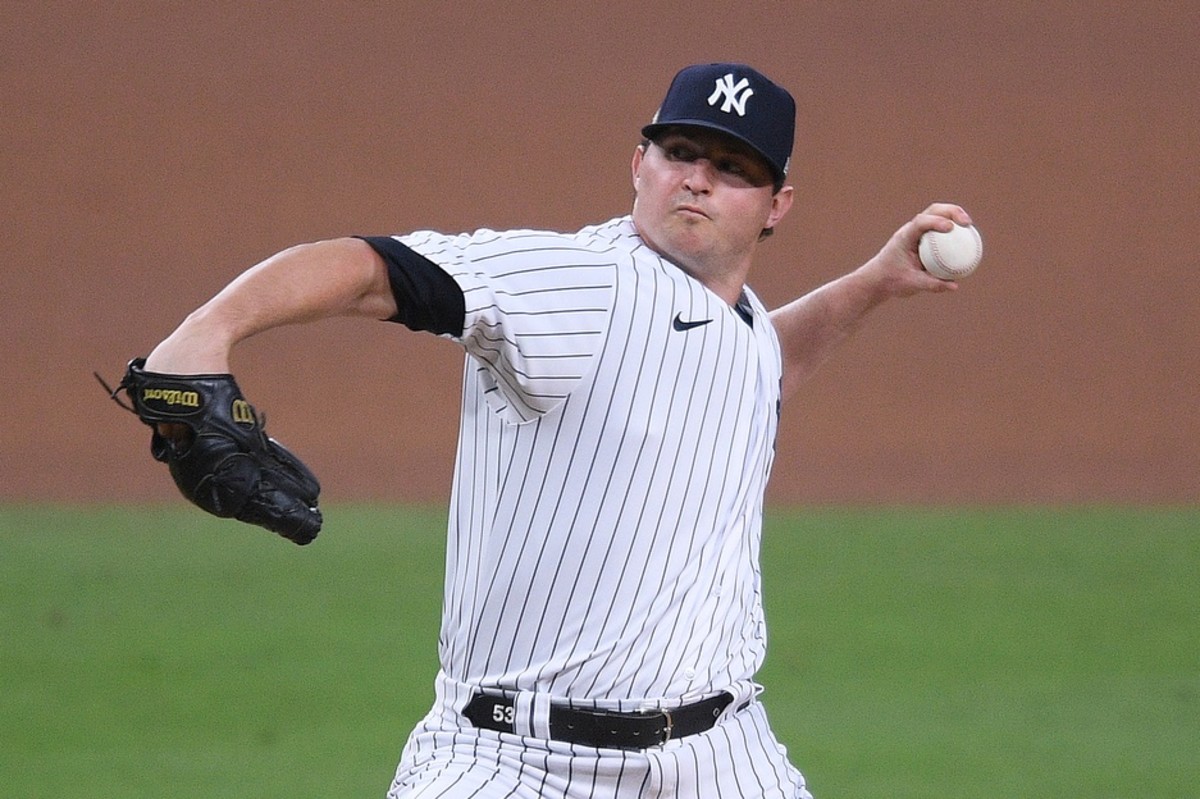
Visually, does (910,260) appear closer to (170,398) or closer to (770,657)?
(170,398)

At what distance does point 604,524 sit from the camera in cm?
269

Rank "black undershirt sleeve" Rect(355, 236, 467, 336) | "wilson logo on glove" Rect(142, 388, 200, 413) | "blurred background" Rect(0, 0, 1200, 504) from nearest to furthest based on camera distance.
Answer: "wilson logo on glove" Rect(142, 388, 200, 413), "black undershirt sleeve" Rect(355, 236, 467, 336), "blurred background" Rect(0, 0, 1200, 504)

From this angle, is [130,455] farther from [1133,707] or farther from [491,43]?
[1133,707]

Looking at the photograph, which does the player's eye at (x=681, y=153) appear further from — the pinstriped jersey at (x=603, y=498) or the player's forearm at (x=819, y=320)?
the player's forearm at (x=819, y=320)

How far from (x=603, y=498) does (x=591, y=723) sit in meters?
0.37

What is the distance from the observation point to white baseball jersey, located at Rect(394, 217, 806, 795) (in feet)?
8.62

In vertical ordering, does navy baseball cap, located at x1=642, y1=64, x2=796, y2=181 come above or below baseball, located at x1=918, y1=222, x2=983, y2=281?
above

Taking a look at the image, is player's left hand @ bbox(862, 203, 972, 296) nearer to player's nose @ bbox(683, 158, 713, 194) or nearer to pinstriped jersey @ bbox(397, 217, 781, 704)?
player's nose @ bbox(683, 158, 713, 194)

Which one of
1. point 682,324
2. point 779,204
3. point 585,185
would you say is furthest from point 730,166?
point 585,185

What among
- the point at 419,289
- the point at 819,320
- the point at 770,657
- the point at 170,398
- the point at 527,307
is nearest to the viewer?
the point at 170,398

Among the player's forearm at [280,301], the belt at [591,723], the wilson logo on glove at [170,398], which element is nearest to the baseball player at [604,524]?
the belt at [591,723]

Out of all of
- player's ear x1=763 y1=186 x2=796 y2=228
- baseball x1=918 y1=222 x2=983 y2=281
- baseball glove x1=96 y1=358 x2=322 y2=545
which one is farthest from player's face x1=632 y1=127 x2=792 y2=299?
baseball glove x1=96 y1=358 x2=322 y2=545

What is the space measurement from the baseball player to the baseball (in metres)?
0.65

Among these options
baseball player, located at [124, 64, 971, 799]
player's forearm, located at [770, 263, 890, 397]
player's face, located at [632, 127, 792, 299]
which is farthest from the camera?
player's forearm, located at [770, 263, 890, 397]
